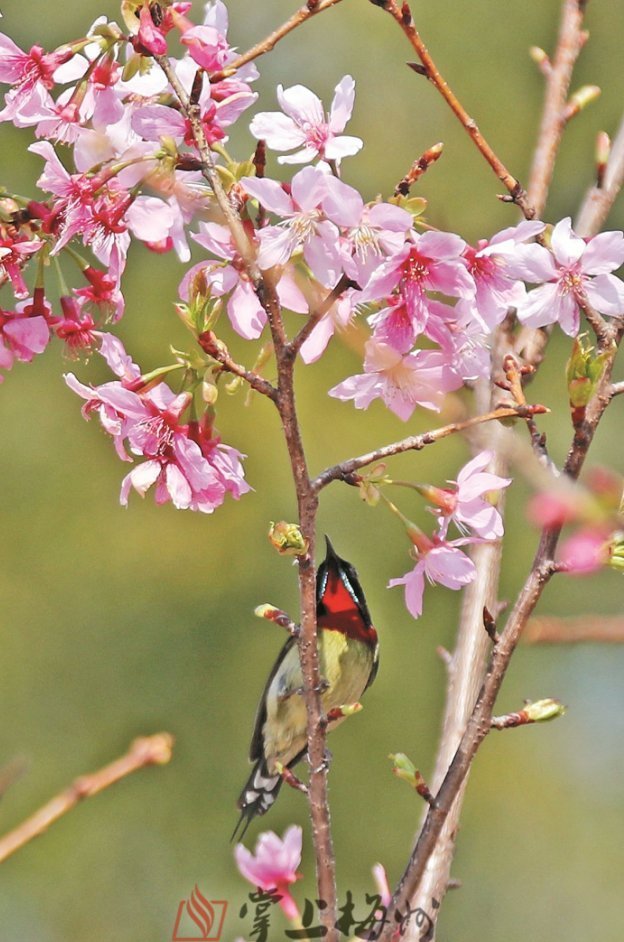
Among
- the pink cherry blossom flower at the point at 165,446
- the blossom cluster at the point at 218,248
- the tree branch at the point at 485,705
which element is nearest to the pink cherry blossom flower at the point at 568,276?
the blossom cluster at the point at 218,248

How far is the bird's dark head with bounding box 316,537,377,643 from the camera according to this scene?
280 cm

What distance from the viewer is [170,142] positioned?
116 cm

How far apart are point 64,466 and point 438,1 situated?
16.4 ft

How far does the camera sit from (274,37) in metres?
1.11

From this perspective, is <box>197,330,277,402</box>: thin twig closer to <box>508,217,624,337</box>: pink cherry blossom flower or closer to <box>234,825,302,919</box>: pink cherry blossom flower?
<box>508,217,624,337</box>: pink cherry blossom flower

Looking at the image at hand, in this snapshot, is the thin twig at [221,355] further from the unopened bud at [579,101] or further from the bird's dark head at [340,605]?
the bird's dark head at [340,605]

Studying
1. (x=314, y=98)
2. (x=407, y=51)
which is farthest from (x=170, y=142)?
(x=407, y=51)

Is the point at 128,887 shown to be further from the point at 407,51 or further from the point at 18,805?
the point at 407,51

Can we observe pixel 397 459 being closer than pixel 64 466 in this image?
Yes

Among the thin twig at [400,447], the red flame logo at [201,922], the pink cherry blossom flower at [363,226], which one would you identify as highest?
the pink cherry blossom flower at [363,226]

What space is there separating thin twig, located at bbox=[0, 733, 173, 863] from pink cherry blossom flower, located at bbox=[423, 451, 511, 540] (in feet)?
1.68

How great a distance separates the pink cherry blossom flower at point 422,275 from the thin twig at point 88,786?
18.5 inches

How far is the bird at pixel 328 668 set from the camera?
2740 mm

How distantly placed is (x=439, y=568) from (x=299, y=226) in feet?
1.29
